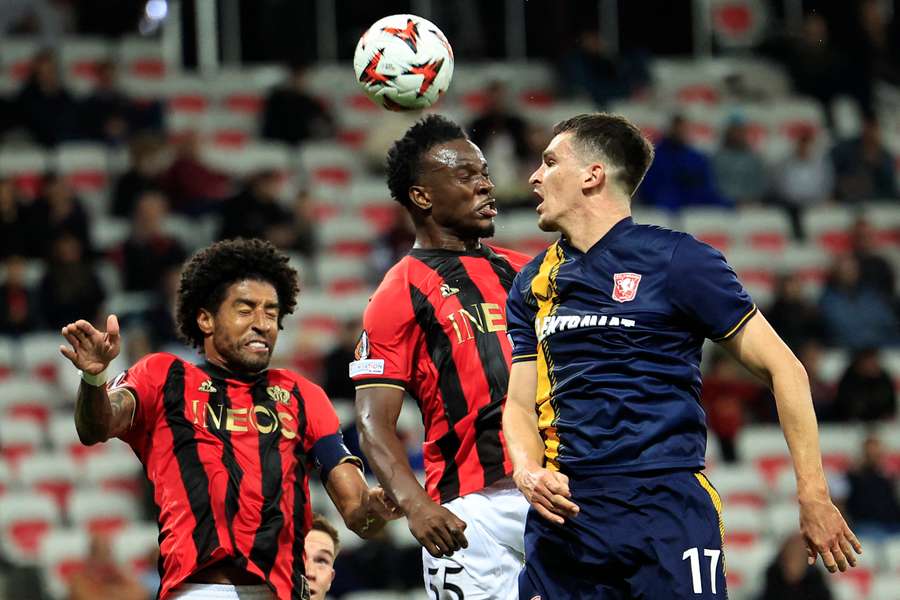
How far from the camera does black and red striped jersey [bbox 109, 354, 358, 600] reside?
5.34m

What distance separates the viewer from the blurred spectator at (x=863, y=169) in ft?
48.5

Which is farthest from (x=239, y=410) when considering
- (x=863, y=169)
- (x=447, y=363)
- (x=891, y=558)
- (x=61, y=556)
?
(x=863, y=169)

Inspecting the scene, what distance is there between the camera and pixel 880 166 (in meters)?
14.9

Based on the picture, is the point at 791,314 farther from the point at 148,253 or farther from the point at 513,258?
the point at 513,258

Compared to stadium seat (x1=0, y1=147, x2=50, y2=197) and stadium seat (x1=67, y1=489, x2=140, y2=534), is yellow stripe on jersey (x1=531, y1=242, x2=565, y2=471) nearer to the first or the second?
stadium seat (x1=67, y1=489, x2=140, y2=534)

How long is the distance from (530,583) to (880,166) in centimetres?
1107

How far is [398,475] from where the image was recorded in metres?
5.59

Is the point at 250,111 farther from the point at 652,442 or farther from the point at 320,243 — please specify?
the point at 652,442

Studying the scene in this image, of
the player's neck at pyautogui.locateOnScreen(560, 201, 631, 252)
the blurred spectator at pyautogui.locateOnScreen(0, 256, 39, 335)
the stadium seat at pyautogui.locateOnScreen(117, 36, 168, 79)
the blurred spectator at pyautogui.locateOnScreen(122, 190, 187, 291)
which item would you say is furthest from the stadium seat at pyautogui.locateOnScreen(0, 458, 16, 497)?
the player's neck at pyautogui.locateOnScreen(560, 201, 631, 252)

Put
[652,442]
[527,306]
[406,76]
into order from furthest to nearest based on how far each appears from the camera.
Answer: [406,76] < [527,306] < [652,442]

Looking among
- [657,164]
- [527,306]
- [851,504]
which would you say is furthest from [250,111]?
[527,306]

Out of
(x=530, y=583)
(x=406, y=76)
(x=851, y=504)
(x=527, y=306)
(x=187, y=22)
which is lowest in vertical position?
(x=851, y=504)

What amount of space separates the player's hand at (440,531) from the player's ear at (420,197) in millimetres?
1435

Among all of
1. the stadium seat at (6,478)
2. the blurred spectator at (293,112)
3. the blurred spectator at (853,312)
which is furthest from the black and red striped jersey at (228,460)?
the blurred spectator at (293,112)
